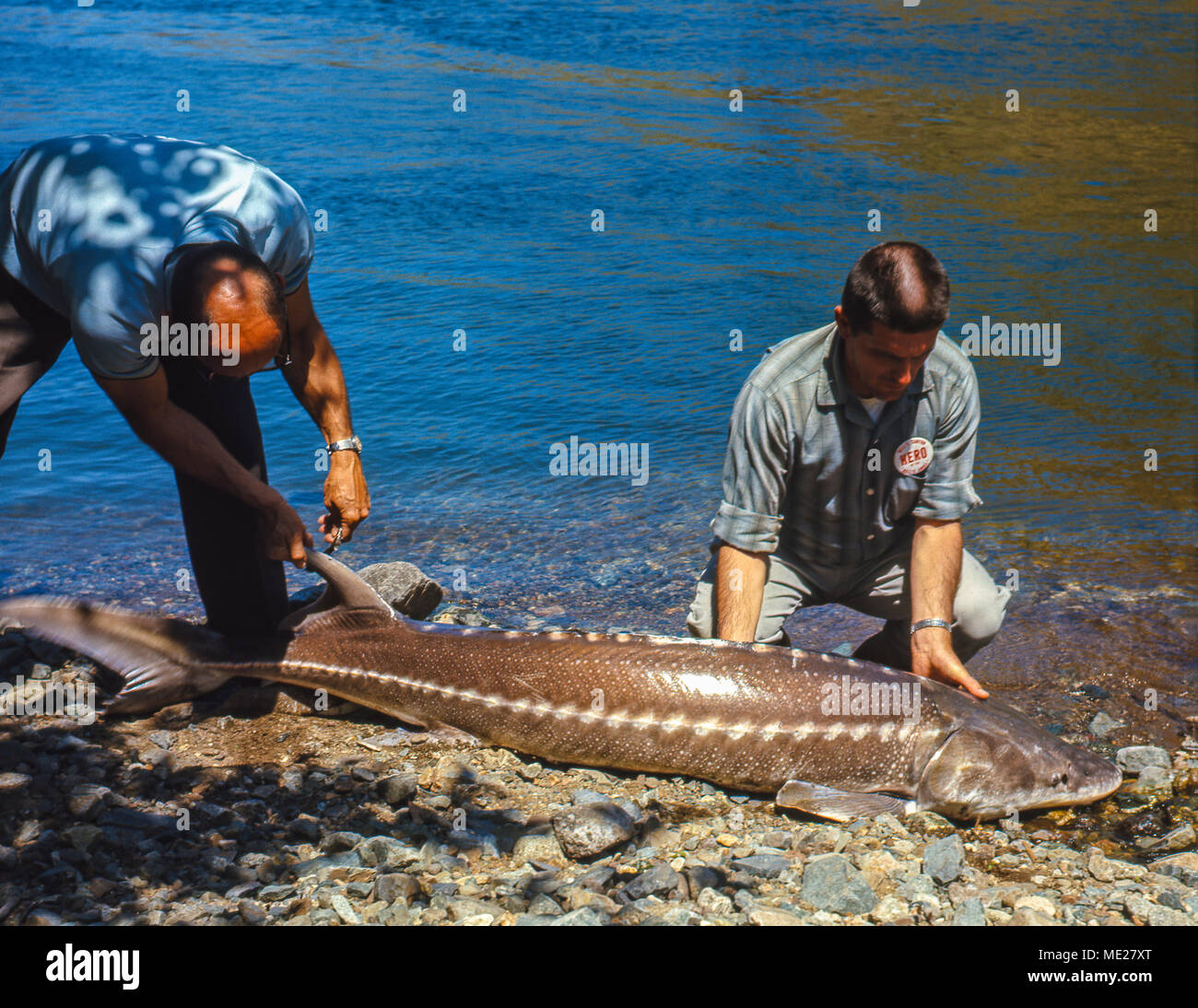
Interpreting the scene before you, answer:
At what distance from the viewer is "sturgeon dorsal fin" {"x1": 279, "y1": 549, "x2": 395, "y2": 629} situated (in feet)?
17.6

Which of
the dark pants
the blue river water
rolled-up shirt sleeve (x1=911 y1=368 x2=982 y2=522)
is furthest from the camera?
the blue river water

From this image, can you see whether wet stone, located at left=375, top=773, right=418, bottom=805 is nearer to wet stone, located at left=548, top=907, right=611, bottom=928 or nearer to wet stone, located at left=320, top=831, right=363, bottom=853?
wet stone, located at left=320, top=831, right=363, bottom=853

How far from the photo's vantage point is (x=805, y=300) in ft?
40.4

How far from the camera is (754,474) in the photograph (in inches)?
188

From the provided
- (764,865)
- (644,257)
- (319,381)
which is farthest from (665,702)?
(644,257)

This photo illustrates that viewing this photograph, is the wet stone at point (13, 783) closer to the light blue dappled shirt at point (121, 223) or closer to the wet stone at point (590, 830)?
the light blue dappled shirt at point (121, 223)

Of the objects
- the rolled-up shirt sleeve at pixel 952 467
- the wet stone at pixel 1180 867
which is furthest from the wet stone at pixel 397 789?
the wet stone at pixel 1180 867

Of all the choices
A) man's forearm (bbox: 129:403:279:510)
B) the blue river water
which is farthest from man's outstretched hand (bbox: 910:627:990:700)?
man's forearm (bbox: 129:403:279:510)

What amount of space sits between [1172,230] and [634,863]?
12.8m

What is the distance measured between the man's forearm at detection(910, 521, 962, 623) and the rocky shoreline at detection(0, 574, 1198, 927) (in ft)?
2.74

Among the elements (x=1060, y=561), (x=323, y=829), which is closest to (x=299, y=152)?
(x=1060, y=561)

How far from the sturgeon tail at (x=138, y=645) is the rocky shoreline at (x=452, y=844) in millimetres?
129

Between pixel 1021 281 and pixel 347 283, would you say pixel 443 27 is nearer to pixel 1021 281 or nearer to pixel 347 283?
pixel 347 283

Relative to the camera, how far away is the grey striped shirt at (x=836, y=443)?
4781 mm
